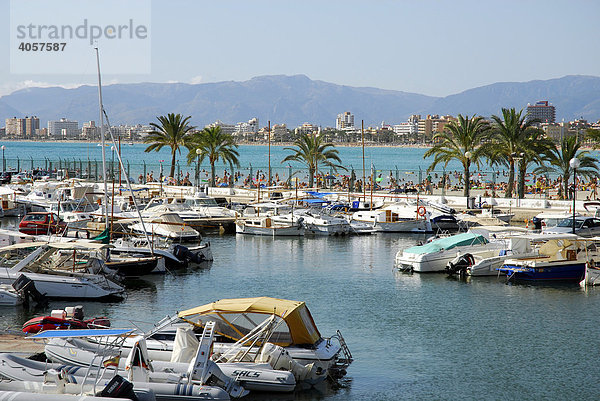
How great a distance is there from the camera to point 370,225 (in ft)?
187

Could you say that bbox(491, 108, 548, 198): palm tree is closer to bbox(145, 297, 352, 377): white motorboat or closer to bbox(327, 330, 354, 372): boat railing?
bbox(327, 330, 354, 372): boat railing

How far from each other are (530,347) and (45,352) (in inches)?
619

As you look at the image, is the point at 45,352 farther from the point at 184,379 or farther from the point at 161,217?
the point at 161,217

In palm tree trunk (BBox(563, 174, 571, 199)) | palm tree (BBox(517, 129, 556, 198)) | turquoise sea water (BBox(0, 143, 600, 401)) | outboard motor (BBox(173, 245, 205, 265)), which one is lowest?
turquoise sea water (BBox(0, 143, 600, 401))

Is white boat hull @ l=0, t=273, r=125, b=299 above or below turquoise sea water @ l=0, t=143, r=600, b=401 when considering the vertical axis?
above

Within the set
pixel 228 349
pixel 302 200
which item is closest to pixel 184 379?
pixel 228 349

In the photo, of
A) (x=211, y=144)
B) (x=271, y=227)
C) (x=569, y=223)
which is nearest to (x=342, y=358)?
(x=569, y=223)

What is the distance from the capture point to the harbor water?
22781 mm

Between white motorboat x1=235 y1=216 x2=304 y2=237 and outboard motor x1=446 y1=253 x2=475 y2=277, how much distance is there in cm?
1757

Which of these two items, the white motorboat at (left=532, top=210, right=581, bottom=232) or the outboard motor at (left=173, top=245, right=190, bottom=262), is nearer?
the outboard motor at (left=173, top=245, right=190, bottom=262)

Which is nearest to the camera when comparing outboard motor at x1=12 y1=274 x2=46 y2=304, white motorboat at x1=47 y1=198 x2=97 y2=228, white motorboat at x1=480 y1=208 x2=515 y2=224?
outboard motor at x1=12 y1=274 x2=46 y2=304

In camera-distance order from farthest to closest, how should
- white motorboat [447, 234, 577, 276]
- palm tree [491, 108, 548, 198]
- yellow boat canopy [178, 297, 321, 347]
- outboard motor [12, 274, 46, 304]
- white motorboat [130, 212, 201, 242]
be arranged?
palm tree [491, 108, 548, 198] → white motorboat [130, 212, 201, 242] → white motorboat [447, 234, 577, 276] → outboard motor [12, 274, 46, 304] → yellow boat canopy [178, 297, 321, 347]

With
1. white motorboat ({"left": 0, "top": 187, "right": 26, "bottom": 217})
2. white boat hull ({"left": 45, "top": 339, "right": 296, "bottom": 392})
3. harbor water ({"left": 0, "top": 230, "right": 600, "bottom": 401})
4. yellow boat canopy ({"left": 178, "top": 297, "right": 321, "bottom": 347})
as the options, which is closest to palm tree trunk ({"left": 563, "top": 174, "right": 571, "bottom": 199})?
harbor water ({"left": 0, "top": 230, "right": 600, "bottom": 401})

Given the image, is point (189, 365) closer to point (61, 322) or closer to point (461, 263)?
point (61, 322)
